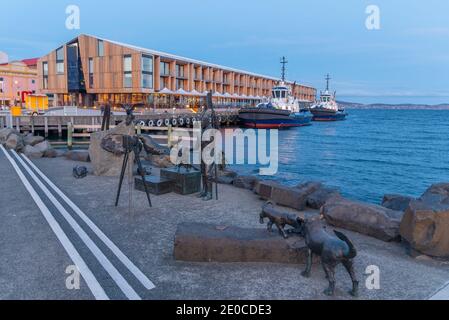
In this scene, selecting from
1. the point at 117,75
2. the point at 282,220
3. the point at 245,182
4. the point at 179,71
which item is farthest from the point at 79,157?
the point at 179,71

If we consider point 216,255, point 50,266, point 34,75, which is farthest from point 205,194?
point 34,75

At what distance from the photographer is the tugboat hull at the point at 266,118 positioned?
189ft

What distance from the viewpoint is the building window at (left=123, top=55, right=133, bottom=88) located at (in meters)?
55.5

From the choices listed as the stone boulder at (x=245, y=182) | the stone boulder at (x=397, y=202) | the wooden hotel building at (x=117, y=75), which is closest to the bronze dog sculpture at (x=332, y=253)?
the stone boulder at (x=397, y=202)

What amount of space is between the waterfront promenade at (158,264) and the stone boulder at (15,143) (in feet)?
35.4

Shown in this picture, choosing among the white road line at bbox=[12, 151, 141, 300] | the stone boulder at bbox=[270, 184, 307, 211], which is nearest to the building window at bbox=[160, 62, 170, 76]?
the white road line at bbox=[12, 151, 141, 300]

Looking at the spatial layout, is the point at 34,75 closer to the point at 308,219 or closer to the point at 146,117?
the point at 146,117

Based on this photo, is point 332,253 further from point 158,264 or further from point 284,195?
point 284,195

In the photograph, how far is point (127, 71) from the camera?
55969 millimetres

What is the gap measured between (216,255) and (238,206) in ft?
12.3

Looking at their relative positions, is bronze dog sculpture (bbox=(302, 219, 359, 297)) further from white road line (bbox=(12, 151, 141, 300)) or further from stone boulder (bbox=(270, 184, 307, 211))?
stone boulder (bbox=(270, 184, 307, 211))

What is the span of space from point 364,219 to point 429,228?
5.07ft

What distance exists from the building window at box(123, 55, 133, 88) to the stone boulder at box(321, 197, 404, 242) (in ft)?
173

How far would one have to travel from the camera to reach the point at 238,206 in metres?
9.39
